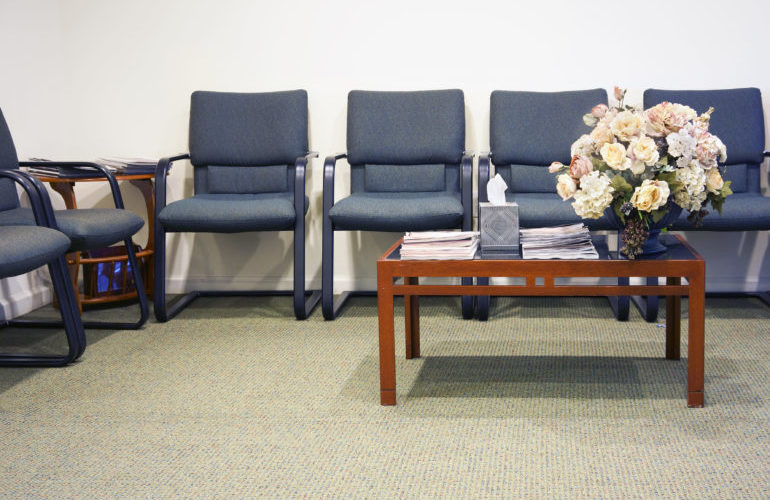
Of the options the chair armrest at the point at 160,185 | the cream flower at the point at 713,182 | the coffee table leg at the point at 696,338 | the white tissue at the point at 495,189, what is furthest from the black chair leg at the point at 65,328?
the cream flower at the point at 713,182

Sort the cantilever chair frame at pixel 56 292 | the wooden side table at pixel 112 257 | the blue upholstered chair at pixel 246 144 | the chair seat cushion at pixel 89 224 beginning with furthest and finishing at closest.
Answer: the blue upholstered chair at pixel 246 144
the wooden side table at pixel 112 257
the chair seat cushion at pixel 89 224
the cantilever chair frame at pixel 56 292

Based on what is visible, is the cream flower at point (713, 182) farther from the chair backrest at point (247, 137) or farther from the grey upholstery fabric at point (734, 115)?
the chair backrest at point (247, 137)

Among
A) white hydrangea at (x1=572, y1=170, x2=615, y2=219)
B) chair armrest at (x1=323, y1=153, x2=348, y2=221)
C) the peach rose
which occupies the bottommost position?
chair armrest at (x1=323, y1=153, x2=348, y2=221)

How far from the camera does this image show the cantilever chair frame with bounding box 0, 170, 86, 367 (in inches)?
106

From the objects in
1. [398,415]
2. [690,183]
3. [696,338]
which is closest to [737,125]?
[690,183]

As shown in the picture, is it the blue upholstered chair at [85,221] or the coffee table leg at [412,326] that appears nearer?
the coffee table leg at [412,326]

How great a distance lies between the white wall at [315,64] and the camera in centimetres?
359

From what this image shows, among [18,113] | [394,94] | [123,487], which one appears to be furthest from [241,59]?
[123,487]

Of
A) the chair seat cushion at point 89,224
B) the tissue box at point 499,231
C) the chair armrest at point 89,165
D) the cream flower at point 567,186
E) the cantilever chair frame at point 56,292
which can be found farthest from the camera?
the chair armrest at point 89,165

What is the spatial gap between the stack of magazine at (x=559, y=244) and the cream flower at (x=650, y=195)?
188mm

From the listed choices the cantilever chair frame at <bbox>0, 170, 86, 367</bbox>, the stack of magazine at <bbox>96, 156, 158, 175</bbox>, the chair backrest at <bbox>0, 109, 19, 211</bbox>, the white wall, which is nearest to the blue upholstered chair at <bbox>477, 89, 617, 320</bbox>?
the white wall

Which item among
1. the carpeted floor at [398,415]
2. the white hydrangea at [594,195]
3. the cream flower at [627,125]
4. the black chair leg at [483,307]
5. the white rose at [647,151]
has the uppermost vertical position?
the cream flower at [627,125]

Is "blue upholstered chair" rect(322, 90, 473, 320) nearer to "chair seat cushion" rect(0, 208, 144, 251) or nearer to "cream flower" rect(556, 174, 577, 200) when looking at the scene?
"chair seat cushion" rect(0, 208, 144, 251)

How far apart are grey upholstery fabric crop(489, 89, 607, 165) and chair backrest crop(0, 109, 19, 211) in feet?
6.40
